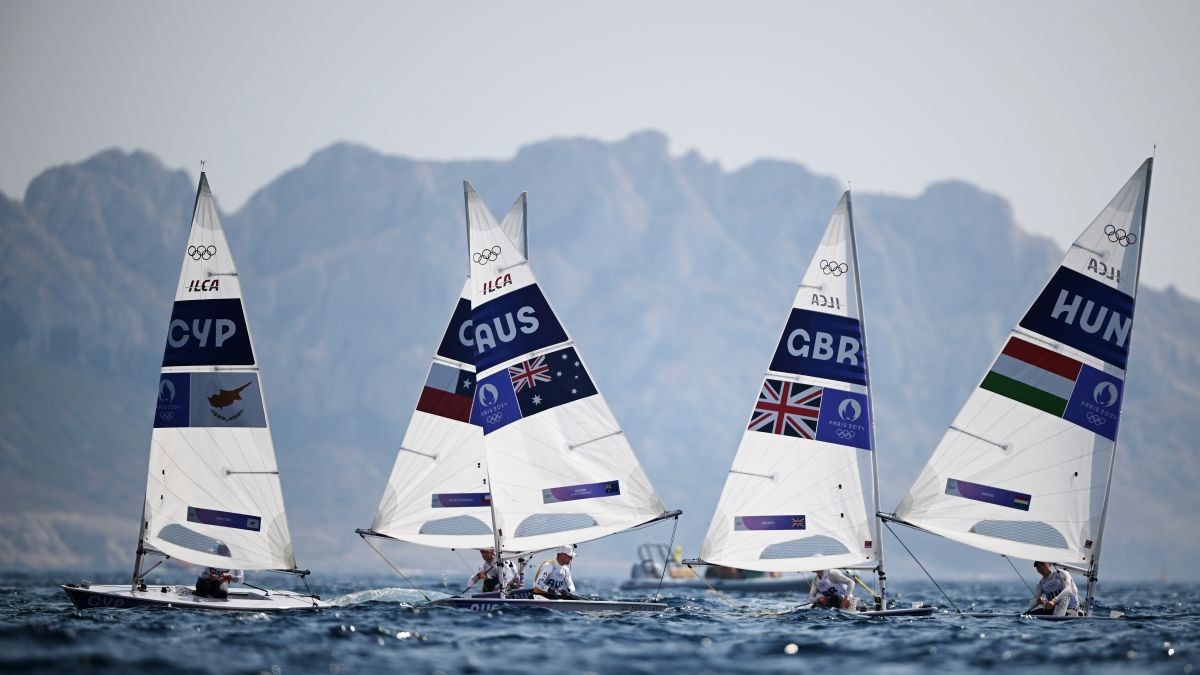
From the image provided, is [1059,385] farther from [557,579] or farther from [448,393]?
[448,393]

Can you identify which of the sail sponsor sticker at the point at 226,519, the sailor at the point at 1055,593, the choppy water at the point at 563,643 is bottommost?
the choppy water at the point at 563,643

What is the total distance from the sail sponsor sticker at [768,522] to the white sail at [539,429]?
1.75m

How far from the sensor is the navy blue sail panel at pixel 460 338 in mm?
35219

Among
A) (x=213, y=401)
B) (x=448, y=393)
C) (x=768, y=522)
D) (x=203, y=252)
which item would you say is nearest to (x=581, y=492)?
(x=768, y=522)

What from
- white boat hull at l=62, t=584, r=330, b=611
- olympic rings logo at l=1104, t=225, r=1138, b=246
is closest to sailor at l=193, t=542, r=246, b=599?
white boat hull at l=62, t=584, r=330, b=611

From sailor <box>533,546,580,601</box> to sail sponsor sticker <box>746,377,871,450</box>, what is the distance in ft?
16.5

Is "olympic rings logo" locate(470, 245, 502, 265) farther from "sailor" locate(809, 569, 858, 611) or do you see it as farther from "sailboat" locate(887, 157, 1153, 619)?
"sailboat" locate(887, 157, 1153, 619)

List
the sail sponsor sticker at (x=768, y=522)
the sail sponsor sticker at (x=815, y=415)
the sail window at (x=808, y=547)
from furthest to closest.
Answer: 1. the sail sponsor sticker at (x=815, y=415)
2. the sail sponsor sticker at (x=768, y=522)
3. the sail window at (x=808, y=547)

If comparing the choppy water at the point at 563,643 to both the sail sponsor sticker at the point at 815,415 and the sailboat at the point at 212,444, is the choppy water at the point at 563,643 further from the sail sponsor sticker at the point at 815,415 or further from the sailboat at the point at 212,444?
the sail sponsor sticker at the point at 815,415

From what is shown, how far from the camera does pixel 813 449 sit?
99.9 feet

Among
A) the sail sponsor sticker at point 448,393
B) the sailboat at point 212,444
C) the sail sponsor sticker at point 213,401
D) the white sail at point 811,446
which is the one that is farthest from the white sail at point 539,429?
the sail sponsor sticker at point 213,401

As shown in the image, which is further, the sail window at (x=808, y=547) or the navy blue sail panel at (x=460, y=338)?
the navy blue sail panel at (x=460, y=338)

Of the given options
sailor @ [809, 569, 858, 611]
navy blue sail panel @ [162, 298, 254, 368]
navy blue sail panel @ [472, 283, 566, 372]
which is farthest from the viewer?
navy blue sail panel @ [162, 298, 254, 368]

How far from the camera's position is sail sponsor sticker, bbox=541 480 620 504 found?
30.3m
